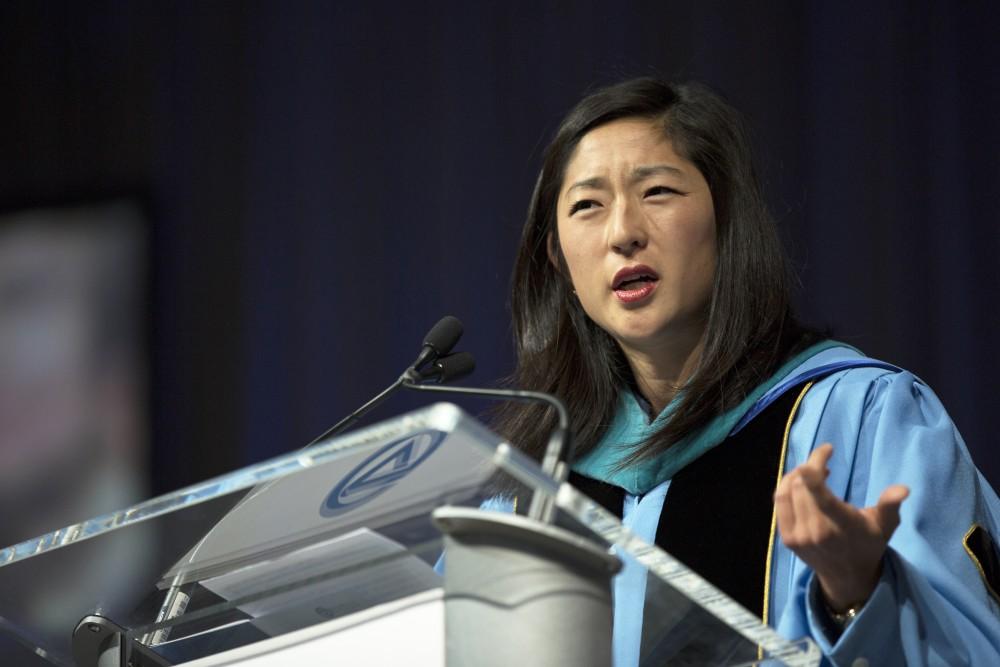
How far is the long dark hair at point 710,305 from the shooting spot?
2.28 m

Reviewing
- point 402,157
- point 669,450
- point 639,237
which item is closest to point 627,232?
point 639,237

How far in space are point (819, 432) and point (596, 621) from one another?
3.60ft

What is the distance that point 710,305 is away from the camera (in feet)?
7.74

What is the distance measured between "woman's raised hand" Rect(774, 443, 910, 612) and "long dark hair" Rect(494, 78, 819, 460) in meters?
0.79

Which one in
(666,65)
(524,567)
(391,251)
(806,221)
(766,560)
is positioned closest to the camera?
(524,567)

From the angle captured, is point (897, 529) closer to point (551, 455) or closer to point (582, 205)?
point (551, 455)

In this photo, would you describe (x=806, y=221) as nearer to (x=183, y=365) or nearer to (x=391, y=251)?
(x=391, y=251)

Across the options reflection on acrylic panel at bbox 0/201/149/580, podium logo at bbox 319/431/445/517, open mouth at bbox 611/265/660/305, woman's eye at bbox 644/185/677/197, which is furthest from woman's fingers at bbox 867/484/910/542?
reflection on acrylic panel at bbox 0/201/149/580

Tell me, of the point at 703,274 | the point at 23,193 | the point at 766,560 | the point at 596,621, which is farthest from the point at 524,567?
the point at 23,193

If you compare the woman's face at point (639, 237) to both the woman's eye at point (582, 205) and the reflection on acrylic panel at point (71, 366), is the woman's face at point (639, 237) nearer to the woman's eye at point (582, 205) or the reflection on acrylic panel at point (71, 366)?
the woman's eye at point (582, 205)

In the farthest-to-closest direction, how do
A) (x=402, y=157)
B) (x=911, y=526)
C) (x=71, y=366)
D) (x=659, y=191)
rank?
(x=71, y=366) → (x=402, y=157) → (x=659, y=191) → (x=911, y=526)

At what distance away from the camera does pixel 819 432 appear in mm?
2090

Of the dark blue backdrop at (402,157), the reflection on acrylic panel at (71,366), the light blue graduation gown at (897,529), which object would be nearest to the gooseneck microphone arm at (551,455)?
the light blue graduation gown at (897,529)

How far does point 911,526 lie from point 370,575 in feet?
2.79
